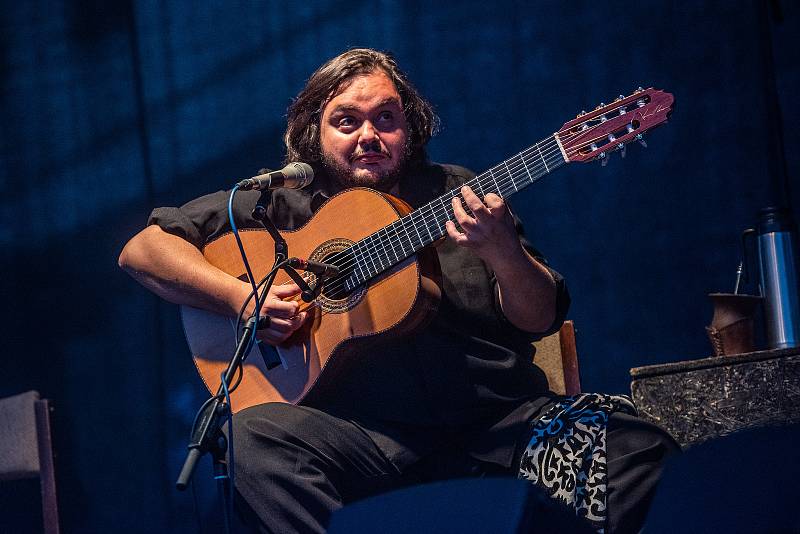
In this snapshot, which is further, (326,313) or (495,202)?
(326,313)

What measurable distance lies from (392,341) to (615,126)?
84 centimetres

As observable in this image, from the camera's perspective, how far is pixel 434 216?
8.24 feet

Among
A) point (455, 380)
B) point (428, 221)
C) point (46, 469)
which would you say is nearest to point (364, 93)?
point (428, 221)

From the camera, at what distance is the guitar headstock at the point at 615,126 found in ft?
7.86

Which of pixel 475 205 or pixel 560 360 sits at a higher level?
pixel 475 205

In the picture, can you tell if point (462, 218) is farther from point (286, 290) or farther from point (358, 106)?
point (358, 106)

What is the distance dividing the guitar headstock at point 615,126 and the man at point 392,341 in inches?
10.1

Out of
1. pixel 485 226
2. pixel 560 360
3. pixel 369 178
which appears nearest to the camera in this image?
pixel 485 226

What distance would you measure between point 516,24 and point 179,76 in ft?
4.95

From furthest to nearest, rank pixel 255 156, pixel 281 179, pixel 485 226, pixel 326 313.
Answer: pixel 255 156 → pixel 326 313 → pixel 485 226 → pixel 281 179

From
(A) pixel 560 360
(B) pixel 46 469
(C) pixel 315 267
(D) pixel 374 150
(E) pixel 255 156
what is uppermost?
(E) pixel 255 156

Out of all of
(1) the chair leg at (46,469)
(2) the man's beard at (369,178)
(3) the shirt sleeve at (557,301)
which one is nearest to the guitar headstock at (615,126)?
(3) the shirt sleeve at (557,301)

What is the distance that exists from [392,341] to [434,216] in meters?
0.37

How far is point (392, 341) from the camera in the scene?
8.46 feet
